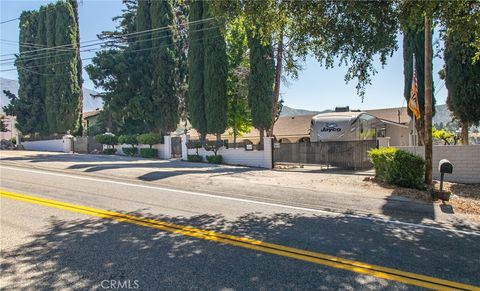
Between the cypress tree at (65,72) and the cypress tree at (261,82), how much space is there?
18.8 m

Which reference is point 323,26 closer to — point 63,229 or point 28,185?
point 63,229

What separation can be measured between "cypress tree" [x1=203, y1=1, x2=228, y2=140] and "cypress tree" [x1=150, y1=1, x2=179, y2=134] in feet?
20.4

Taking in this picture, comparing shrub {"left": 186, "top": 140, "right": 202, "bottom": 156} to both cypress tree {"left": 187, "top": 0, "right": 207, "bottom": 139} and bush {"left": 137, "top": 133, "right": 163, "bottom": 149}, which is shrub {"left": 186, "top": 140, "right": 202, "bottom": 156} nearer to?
cypress tree {"left": 187, "top": 0, "right": 207, "bottom": 139}

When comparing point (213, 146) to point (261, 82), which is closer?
point (213, 146)

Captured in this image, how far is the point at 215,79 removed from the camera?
24766 millimetres

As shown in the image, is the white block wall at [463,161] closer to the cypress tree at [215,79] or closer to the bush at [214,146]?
the bush at [214,146]

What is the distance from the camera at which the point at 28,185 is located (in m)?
11.1

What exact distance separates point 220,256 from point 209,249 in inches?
13.8

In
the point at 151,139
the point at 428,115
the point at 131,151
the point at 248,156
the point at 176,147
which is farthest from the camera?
the point at 131,151

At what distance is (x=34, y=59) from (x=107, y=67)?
9.78 meters

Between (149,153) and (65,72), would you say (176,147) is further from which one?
(65,72)

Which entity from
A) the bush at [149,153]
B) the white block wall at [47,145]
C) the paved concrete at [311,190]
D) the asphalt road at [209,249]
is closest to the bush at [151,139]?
the bush at [149,153]

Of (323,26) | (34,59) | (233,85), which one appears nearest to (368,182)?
(323,26)

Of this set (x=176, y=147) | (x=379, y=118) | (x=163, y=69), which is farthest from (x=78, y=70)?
(x=379, y=118)
